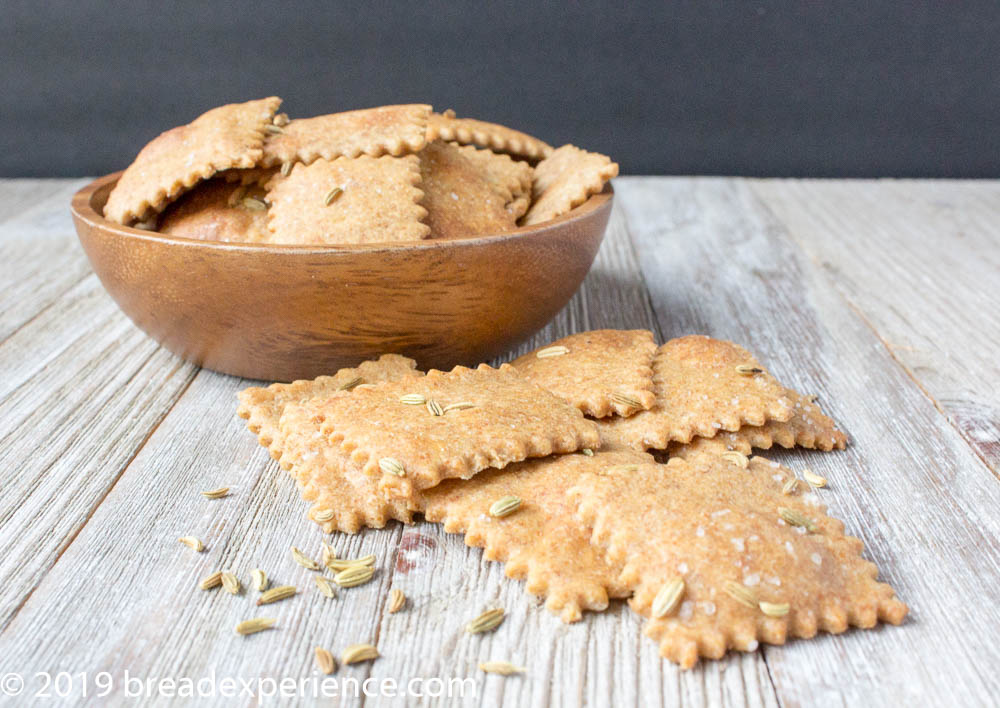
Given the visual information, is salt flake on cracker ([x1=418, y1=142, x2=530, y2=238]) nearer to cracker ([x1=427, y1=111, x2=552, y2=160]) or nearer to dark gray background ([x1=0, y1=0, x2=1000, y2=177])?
cracker ([x1=427, y1=111, x2=552, y2=160])

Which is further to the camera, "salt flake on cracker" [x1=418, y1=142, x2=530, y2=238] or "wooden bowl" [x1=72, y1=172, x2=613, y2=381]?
"salt flake on cracker" [x1=418, y1=142, x2=530, y2=238]

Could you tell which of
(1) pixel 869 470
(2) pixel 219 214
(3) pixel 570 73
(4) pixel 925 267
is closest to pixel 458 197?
(2) pixel 219 214

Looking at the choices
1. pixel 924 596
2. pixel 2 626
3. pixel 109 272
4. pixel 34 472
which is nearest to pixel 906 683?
pixel 924 596

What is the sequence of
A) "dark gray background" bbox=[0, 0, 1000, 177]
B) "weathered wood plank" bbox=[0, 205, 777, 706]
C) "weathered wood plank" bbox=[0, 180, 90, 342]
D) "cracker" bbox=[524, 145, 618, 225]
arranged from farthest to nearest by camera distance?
1. "dark gray background" bbox=[0, 0, 1000, 177]
2. "weathered wood plank" bbox=[0, 180, 90, 342]
3. "cracker" bbox=[524, 145, 618, 225]
4. "weathered wood plank" bbox=[0, 205, 777, 706]

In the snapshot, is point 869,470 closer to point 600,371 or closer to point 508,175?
point 600,371

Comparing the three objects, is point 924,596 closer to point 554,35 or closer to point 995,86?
point 554,35

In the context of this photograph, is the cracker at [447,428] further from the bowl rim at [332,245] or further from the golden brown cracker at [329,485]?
the bowl rim at [332,245]

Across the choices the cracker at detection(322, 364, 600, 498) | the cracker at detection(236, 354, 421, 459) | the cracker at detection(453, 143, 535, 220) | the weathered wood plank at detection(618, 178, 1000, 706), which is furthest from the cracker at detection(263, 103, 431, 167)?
the weathered wood plank at detection(618, 178, 1000, 706)
